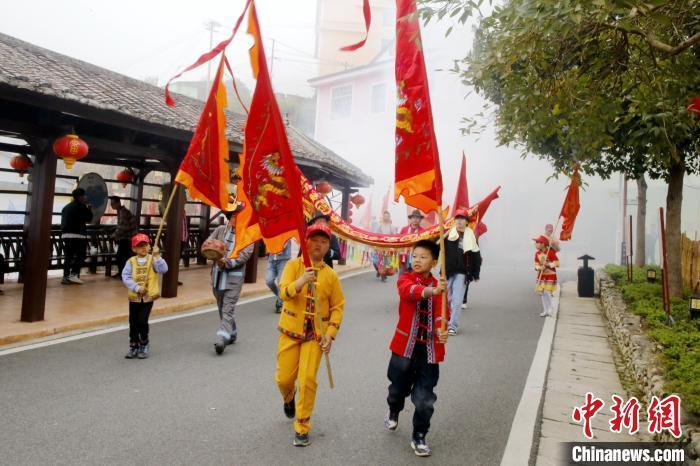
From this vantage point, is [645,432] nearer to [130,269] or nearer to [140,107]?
[130,269]

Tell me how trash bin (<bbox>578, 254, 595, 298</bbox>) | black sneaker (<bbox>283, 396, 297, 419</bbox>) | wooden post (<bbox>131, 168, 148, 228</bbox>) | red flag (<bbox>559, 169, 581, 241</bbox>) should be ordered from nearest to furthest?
black sneaker (<bbox>283, 396, 297, 419</bbox>), red flag (<bbox>559, 169, 581, 241</bbox>), trash bin (<bbox>578, 254, 595, 298</bbox>), wooden post (<bbox>131, 168, 148, 228</bbox>)

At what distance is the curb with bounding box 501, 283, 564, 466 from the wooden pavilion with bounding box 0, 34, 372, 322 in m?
6.57

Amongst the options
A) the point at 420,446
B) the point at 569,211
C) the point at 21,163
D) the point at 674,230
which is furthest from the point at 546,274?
the point at 21,163

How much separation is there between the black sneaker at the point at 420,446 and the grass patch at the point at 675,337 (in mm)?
2013

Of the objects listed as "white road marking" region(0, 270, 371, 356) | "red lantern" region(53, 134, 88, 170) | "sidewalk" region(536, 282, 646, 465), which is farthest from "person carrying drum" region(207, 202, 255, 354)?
"sidewalk" region(536, 282, 646, 465)

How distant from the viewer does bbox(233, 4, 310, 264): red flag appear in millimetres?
3975

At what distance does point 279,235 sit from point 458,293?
489 cm

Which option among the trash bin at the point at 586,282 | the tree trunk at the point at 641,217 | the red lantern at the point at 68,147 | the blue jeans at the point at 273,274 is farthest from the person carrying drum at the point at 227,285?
the tree trunk at the point at 641,217

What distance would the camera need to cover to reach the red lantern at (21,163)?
10938 millimetres

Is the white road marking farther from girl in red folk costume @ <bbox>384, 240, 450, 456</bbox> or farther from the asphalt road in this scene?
girl in red folk costume @ <bbox>384, 240, 450, 456</bbox>

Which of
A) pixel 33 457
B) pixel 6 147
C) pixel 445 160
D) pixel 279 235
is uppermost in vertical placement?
pixel 445 160

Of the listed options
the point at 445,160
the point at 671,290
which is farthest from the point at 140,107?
the point at 445,160

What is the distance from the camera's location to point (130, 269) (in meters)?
6.18

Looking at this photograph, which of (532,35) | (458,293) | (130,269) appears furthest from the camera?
(458,293)
